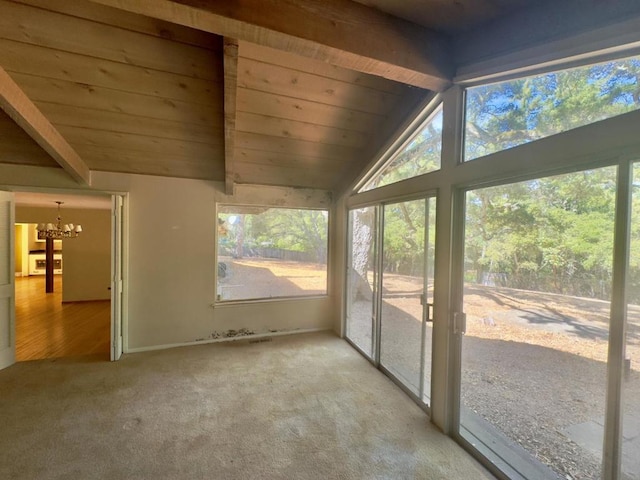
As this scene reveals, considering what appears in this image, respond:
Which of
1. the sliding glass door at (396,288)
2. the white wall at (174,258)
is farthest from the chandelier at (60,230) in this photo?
the sliding glass door at (396,288)

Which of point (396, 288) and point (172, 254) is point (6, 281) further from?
point (396, 288)

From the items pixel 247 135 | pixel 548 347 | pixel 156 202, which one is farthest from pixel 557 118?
pixel 156 202

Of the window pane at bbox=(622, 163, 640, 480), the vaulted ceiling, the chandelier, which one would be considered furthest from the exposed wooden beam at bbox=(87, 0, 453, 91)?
the chandelier

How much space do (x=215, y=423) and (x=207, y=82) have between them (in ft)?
→ 8.99

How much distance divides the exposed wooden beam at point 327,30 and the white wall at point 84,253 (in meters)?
7.14

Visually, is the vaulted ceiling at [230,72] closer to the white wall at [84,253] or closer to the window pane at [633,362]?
the window pane at [633,362]

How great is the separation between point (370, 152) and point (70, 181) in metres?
3.52

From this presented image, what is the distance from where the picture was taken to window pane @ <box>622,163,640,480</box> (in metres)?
1.27

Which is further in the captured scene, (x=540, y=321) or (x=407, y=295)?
(x=407, y=295)

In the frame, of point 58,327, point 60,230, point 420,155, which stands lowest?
point 58,327

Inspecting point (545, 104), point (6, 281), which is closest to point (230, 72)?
point (545, 104)

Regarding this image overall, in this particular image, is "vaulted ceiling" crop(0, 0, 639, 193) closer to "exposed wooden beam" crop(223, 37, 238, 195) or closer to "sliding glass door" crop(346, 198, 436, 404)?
"exposed wooden beam" crop(223, 37, 238, 195)

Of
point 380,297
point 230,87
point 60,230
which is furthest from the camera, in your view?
point 60,230

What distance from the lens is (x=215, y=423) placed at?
7.58 ft
